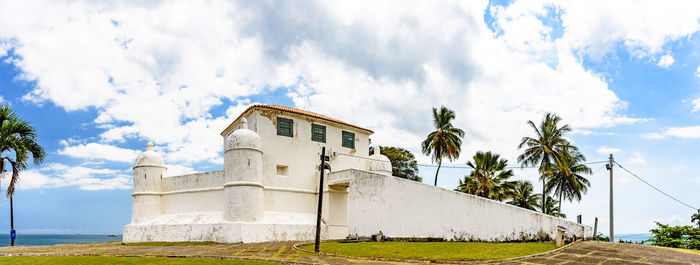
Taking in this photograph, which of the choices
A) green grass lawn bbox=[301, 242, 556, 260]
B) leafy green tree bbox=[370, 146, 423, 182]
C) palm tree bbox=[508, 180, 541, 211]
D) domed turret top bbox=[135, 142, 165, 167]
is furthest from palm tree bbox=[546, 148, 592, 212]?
domed turret top bbox=[135, 142, 165, 167]

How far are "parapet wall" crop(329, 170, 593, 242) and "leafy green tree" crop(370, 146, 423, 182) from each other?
19025mm

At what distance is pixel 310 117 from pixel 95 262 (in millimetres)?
13270

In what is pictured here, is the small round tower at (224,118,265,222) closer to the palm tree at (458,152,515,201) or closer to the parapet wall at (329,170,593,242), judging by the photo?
the parapet wall at (329,170,593,242)

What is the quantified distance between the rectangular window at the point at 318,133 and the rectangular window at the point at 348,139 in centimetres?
146

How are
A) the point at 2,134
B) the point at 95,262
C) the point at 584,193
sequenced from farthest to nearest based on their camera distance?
the point at 584,193 < the point at 2,134 < the point at 95,262

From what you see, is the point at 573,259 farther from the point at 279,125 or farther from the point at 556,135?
the point at 556,135

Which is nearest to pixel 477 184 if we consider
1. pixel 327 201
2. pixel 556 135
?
pixel 556 135

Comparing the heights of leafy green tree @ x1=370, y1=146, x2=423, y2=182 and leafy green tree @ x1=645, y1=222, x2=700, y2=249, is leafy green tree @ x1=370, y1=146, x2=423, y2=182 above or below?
above

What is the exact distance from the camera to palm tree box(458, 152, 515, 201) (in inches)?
1240

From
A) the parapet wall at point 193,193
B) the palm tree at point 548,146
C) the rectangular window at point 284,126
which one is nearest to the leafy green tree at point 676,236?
the palm tree at point 548,146

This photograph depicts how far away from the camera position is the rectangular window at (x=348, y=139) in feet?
82.4

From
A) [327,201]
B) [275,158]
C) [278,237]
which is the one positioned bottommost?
[278,237]

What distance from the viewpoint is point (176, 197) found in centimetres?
2295

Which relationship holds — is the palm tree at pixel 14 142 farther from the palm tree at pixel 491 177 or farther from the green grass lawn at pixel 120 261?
the palm tree at pixel 491 177
